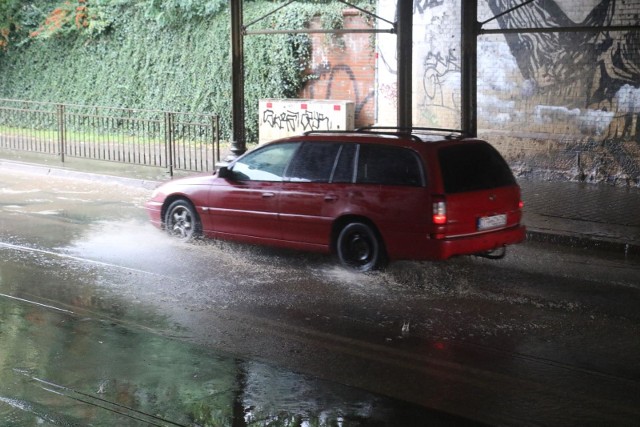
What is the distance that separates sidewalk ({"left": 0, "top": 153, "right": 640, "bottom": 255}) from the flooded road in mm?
611

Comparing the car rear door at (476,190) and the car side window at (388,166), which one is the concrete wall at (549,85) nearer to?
the car rear door at (476,190)

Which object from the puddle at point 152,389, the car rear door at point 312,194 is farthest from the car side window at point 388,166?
the puddle at point 152,389

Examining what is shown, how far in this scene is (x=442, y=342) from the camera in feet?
25.6

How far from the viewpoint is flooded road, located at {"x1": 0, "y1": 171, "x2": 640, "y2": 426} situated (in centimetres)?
626

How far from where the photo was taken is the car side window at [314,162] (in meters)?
10.6

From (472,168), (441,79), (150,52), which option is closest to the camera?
(472,168)

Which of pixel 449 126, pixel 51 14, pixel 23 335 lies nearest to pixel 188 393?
pixel 23 335

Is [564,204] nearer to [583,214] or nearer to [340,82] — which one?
[583,214]

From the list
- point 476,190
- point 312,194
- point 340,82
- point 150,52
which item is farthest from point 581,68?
point 150,52

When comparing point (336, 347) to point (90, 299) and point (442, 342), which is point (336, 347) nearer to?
point (442, 342)

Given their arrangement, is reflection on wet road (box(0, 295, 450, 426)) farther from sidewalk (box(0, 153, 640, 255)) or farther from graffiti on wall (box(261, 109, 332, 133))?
graffiti on wall (box(261, 109, 332, 133))

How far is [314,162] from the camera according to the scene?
10750 mm

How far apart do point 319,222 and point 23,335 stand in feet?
12.3

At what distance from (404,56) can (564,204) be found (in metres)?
3.51
